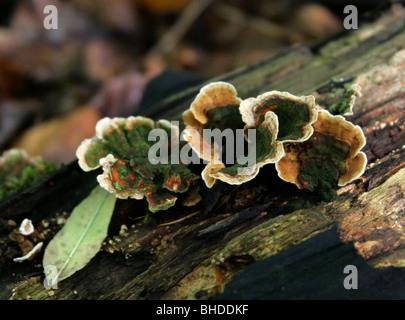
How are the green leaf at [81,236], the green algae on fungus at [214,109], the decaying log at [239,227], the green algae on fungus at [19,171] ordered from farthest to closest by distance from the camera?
1. the green algae on fungus at [19,171]
2. the green algae on fungus at [214,109]
3. the green leaf at [81,236]
4. the decaying log at [239,227]

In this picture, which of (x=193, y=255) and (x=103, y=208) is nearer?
(x=193, y=255)

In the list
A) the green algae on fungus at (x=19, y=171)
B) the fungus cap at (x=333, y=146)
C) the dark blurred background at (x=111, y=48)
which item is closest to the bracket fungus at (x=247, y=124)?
the fungus cap at (x=333, y=146)

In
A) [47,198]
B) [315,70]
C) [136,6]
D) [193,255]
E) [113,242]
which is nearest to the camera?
[193,255]

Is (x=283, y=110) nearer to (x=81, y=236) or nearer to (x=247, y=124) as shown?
(x=247, y=124)

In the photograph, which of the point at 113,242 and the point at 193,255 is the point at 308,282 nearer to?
the point at 193,255

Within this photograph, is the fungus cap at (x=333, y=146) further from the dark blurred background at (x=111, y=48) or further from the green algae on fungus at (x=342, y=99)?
the dark blurred background at (x=111, y=48)

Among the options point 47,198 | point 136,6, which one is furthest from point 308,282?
point 136,6
